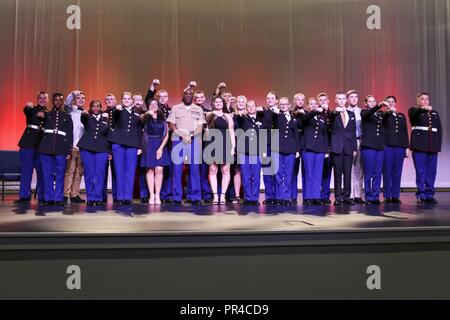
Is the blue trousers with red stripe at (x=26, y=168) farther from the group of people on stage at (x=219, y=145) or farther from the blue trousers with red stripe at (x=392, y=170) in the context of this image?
the blue trousers with red stripe at (x=392, y=170)

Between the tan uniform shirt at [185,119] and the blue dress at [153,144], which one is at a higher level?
the tan uniform shirt at [185,119]

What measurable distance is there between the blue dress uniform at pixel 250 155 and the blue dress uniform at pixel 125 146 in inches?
51.6

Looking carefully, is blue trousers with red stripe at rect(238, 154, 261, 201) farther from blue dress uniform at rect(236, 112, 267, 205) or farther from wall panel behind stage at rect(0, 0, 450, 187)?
wall panel behind stage at rect(0, 0, 450, 187)

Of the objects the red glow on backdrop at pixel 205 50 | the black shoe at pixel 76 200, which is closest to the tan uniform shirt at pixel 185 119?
the black shoe at pixel 76 200

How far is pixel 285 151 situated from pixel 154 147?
65.3 inches

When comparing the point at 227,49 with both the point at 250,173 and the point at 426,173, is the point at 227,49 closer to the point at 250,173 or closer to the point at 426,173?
the point at 250,173

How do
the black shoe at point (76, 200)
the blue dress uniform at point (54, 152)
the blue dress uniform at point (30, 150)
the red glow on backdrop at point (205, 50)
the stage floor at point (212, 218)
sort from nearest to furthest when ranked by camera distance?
the stage floor at point (212, 218), the blue dress uniform at point (54, 152), the blue dress uniform at point (30, 150), the black shoe at point (76, 200), the red glow on backdrop at point (205, 50)

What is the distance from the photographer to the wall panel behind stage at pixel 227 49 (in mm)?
8227

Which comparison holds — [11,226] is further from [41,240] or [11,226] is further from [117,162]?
[117,162]

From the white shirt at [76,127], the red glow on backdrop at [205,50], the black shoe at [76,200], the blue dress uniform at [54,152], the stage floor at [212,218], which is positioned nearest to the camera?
the stage floor at [212,218]

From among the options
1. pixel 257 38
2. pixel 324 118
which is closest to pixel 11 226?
pixel 324 118

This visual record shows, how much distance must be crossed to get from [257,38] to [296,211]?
15.7 feet

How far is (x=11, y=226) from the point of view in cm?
381

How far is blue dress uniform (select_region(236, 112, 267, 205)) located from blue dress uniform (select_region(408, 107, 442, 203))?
6.95ft
